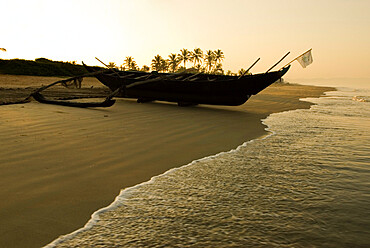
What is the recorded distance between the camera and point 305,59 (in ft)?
30.9

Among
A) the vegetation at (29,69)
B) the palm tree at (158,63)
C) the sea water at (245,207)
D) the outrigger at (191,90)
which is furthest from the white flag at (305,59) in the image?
the palm tree at (158,63)

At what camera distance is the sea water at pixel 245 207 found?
2.01 m

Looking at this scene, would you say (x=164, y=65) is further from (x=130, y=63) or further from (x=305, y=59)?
(x=305, y=59)

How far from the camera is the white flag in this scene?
9.29 meters

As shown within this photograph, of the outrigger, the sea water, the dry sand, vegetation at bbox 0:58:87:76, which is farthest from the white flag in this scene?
vegetation at bbox 0:58:87:76

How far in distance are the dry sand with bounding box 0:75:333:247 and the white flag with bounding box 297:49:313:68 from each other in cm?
330

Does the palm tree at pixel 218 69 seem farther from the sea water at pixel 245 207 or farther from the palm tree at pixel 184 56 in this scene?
the sea water at pixel 245 207

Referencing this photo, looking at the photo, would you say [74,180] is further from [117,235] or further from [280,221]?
[280,221]

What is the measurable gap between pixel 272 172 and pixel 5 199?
2835 mm

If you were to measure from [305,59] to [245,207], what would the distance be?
8171 millimetres

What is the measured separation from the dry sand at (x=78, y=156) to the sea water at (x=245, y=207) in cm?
24

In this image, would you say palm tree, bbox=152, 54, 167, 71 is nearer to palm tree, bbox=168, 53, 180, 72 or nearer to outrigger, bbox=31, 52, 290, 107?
palm tree, bbox=168, 53, 180, 72

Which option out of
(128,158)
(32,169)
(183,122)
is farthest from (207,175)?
(183,122)

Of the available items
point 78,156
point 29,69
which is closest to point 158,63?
point 29,69
